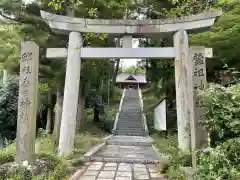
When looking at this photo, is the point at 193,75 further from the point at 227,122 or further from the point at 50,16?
the point at 50,16

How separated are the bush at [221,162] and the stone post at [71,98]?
15.8 feet

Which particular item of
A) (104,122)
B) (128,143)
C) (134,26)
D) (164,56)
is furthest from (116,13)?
(104,122)

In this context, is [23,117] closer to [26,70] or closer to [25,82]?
[25,82]

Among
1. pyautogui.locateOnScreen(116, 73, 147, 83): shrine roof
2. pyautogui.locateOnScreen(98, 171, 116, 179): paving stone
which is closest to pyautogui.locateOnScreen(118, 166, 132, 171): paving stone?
pyautogui.locateOnScreen(98, 171, 116, 179): paving stone

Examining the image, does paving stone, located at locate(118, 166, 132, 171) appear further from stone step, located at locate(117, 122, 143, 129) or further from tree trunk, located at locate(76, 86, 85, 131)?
stone step, located at locate(117, 122, 143, 129)

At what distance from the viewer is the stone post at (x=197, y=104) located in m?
5.36

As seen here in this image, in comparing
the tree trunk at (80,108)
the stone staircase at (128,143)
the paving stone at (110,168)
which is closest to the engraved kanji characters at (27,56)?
the paving stone at (110,168)

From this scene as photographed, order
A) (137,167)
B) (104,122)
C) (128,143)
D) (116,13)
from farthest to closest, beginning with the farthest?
(104,122)
(128,143)
(116,13)
(137,167)

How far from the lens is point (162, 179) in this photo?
21.1 feet

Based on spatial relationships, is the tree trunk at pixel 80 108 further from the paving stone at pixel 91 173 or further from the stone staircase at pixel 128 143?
the paving stone at pixel 91 173

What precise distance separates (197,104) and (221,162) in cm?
146

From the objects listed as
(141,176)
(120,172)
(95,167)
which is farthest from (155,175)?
→ (95,167)

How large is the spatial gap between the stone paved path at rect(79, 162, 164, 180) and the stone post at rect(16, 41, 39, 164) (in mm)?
1413

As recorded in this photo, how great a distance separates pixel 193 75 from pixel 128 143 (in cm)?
880
